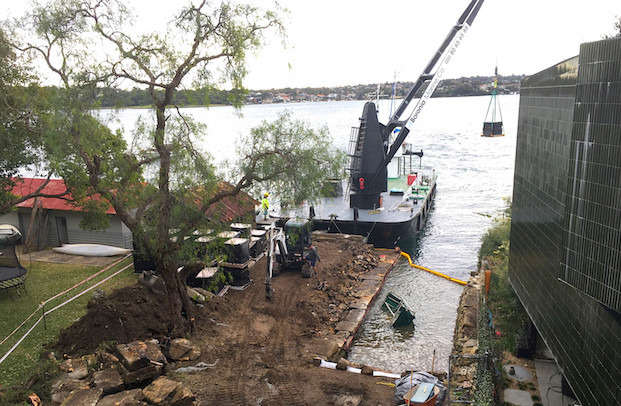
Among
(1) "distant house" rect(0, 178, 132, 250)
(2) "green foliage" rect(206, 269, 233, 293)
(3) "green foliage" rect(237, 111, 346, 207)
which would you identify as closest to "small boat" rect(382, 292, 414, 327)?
(2) "green foliage" rect(206, 269, 233, 293)

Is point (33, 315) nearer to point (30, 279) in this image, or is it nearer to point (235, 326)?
point (30, 279)

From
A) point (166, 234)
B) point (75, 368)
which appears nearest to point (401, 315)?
point (166, 234)

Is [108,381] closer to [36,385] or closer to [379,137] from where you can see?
[36,385]

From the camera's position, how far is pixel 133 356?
34.7 feet

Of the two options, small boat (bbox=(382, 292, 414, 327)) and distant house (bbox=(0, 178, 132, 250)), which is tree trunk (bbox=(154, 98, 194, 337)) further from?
distant house (bbox=(0, 178, 132, 250))

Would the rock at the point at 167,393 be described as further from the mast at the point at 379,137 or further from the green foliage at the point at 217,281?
the mast at the point at 379,137

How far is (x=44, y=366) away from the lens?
34.8 feet

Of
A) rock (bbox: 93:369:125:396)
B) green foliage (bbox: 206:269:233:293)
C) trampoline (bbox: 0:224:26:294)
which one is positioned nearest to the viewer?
rock (bbox: 93:369:125:396)

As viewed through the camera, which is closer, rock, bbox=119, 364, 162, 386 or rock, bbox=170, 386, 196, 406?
rock, bbox=170, 386, 196, 406

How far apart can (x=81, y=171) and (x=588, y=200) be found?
1096 cm

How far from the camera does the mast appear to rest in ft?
93.4

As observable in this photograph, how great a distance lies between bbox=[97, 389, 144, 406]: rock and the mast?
20.6 meters

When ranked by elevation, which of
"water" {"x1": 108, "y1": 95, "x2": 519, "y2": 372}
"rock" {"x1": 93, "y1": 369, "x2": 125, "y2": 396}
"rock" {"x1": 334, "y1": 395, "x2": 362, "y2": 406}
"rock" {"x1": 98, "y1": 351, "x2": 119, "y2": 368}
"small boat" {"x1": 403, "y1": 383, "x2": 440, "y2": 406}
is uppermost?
"rock" {"x1": 93, "y1": 369, "x2": 125, "y2": 396}

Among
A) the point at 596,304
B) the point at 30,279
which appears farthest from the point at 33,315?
the point at 596,304
